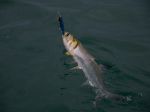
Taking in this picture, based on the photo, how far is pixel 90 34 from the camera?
10.3 meters

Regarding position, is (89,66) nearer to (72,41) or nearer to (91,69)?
(91,69)

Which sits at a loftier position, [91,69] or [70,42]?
[70,42]

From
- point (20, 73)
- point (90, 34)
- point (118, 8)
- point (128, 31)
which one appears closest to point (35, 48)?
point (20, 73)

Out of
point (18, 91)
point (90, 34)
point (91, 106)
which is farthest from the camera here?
point (90, 34)

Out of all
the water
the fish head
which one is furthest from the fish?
the water

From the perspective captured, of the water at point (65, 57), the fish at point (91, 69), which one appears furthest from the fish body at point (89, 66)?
the water at point (65, 57)

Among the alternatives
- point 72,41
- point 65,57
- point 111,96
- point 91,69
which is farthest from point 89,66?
point 65,57

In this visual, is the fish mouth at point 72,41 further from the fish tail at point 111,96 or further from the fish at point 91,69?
the fish tail at point 111,96

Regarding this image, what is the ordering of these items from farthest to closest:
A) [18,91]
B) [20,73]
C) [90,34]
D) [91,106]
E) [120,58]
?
[90,34], [120,58], [20,73], [18,91], [91,106]

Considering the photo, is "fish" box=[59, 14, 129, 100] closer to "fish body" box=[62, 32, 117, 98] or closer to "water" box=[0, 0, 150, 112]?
"fish body" box=[62, 32, 117, 98]

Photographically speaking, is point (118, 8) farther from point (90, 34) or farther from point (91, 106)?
point (91, 106)

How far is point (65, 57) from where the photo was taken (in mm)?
9047

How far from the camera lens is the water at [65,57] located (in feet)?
25.2

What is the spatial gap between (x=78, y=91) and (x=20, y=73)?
1.72 meters
